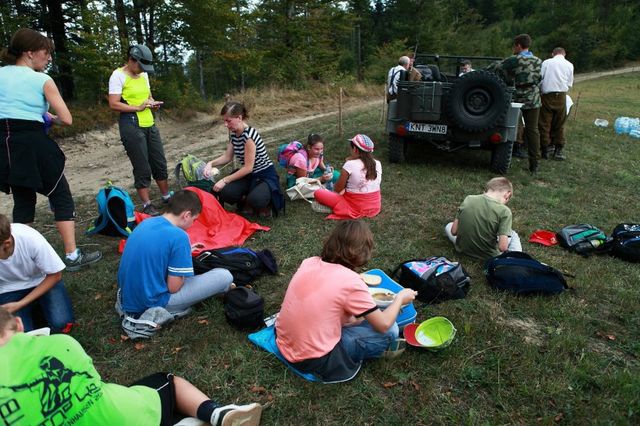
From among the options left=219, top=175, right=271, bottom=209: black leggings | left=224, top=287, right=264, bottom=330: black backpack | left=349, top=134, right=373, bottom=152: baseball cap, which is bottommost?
left=224, top=287, right=264, bottom=330: black backpack

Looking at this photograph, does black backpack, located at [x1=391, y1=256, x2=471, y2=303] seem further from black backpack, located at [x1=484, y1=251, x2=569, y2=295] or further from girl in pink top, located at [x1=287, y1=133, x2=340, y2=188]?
girl in pink top, located at [x1=287, y1=133, x2=340, y2=188]

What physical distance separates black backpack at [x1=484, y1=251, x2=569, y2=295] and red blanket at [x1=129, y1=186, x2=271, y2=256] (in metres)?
2.41

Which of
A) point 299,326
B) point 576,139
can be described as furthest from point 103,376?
point 576,139

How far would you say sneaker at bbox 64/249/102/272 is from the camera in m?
3.75

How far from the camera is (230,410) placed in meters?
1.96

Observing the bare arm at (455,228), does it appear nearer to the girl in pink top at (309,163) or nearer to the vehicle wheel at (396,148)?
the girl in pink top at (309,163)

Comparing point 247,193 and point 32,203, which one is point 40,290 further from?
point 247,193

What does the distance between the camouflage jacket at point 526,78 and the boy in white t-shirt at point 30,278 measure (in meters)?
6.55

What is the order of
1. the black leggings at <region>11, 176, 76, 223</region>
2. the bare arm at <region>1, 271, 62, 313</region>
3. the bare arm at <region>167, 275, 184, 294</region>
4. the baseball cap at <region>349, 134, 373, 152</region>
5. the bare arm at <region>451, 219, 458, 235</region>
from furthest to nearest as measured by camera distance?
1. the baseball cap at <region>349, 134, 373, 152</region>
2. the bare arm at <region>451, 219, 458, 235</region>
3. the black leggings at <region>11, 176, 76, 223</region>
4. the bare arm at <region>167, 275, 184, 294</region>
5. the bare arm at <region>1, 271, 62, 313</region>

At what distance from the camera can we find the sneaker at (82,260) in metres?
3.75

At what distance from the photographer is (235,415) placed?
1.95 meters

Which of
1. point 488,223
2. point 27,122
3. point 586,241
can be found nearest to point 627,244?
point 586,241

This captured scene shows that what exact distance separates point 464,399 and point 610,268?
7.61 ft

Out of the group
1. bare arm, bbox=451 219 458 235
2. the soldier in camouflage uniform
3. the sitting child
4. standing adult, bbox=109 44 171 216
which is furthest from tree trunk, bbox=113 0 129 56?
bare arm, bbox=451 219 458 235
